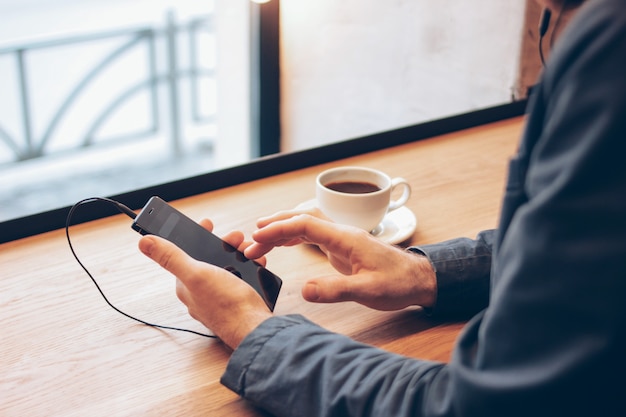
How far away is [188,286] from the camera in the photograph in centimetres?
71

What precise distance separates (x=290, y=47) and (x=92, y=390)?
133 cm

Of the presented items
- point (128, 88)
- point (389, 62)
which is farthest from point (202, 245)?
point (128, 88)

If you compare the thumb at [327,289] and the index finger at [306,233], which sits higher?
the index finger at [306,233]

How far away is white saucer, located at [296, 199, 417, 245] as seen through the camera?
3.03 ft

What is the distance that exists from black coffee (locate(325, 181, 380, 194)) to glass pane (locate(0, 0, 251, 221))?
2.14 meters

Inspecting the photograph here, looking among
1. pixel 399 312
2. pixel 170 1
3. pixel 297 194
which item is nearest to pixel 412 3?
pixel 297 194

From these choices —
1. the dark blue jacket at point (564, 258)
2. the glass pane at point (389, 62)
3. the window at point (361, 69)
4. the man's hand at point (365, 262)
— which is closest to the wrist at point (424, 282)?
the man's hand at point (365, 262)

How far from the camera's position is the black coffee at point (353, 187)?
92cm

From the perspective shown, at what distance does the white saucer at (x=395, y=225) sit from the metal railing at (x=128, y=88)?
7.73 ft

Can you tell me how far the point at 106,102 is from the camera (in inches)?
129

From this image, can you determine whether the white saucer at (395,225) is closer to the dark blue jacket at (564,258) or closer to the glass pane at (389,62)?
the dark blue jacket at (564,258)

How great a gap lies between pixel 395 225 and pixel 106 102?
8.57 ft

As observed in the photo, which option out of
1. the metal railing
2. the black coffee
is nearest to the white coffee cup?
the black coffee

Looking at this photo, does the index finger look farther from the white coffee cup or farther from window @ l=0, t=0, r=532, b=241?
window @ l=0, t=0, r=532, b=241
